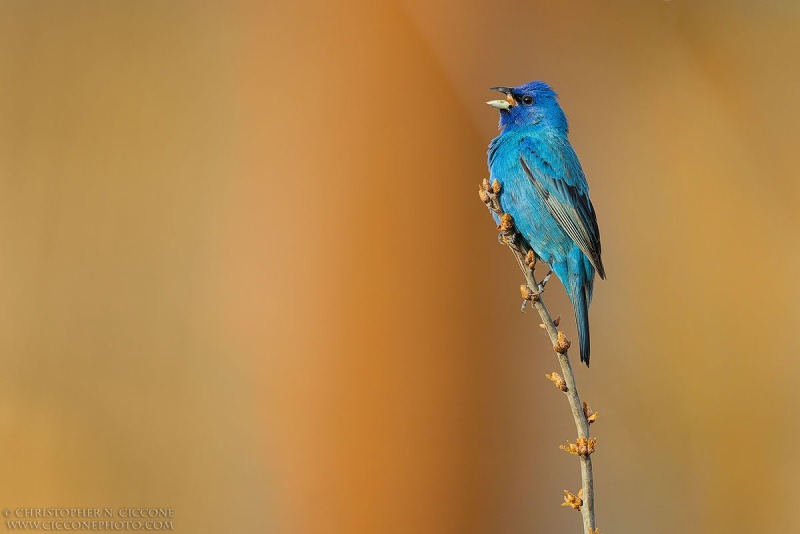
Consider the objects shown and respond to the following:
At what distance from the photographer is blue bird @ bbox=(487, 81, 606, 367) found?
2.20 meters

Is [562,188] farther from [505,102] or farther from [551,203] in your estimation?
[505,102]

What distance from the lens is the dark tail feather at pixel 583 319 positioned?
2074 mm

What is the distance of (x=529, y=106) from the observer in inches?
95.2

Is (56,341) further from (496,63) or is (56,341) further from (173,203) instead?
(496,63)

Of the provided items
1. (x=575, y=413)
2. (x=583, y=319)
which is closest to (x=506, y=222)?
(x=583, y=319)

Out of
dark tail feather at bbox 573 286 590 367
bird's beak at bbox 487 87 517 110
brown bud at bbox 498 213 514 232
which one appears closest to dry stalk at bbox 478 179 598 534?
brown bud at bbox 498 213 514 232

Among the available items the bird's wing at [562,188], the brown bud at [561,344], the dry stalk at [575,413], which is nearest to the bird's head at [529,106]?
the bird's wing at [562,188]

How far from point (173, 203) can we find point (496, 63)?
5.65 feet

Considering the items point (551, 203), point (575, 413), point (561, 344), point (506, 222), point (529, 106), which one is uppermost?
point (529, 106)

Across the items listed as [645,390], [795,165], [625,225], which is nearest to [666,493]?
[645,390]

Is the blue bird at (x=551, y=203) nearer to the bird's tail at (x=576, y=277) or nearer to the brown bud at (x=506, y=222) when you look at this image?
the bird's tail at (x=576, y=277)

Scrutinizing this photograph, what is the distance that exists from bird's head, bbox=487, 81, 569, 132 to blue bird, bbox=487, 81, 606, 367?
48mm

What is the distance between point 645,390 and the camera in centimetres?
332

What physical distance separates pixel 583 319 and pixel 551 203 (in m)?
0.37
